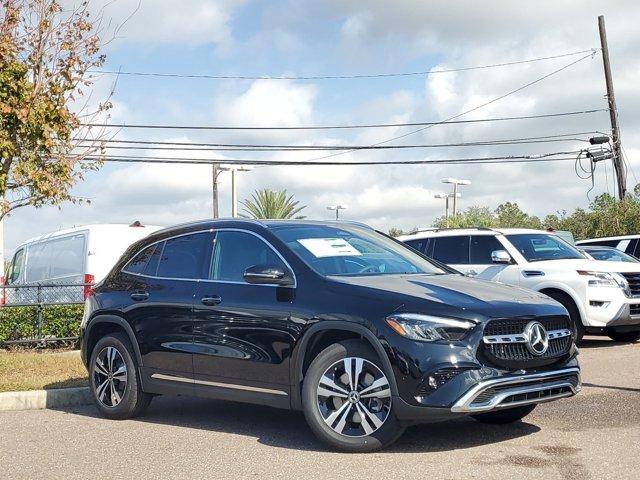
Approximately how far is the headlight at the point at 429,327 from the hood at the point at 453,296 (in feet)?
0.16

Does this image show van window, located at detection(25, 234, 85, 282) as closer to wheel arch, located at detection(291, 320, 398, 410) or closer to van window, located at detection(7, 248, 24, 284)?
van window, located at detection(7, 248, 24, 284)

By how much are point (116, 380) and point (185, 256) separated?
1.35 metres

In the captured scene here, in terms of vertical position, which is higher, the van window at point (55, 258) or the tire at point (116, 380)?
the van window at point (55, 258)

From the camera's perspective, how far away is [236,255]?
25.9 ft

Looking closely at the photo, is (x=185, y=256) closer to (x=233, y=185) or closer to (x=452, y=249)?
(x=452, y=249)

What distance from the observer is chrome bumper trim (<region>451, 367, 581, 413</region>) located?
6266mm

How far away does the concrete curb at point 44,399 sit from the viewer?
9.56 metres

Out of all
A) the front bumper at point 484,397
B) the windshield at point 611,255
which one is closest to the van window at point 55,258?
the windshield at point 611,255

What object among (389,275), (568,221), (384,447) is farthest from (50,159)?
(568,221)

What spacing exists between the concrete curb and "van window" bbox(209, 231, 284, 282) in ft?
9.25

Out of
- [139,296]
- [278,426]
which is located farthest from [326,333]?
[139,296]

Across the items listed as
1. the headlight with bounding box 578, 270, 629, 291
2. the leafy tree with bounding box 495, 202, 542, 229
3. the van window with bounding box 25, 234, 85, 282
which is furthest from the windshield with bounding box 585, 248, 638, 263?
the leafy tree with bounding box 495, 202, 542, 229

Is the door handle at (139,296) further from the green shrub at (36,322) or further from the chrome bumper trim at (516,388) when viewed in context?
the green shrub at (36,322)

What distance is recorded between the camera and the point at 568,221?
42438mm
